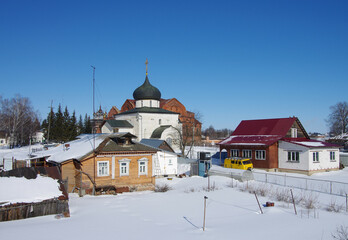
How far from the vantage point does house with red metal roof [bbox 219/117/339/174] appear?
3011cm

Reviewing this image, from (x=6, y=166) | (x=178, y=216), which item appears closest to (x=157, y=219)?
(x=178, y=216)

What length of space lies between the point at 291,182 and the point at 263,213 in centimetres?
1138

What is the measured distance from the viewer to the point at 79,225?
1168cm

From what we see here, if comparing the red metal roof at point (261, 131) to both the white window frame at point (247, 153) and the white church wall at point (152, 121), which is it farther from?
the white church wall at point (152, 121)

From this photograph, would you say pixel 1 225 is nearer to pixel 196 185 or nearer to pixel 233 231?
pixel 233 231

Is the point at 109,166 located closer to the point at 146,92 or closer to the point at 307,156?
the point at 307,156

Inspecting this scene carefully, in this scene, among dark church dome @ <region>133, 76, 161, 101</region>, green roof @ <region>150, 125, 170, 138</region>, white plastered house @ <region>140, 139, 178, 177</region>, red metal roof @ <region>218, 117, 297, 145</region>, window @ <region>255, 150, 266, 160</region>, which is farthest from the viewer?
dark church dome @ <region>133, 76, 161, 101</region>

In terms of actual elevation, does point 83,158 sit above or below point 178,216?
above

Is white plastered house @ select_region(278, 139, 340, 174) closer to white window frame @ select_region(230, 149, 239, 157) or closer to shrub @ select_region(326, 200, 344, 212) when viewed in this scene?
white window frame @ select_region(230, 149, 239, 157)

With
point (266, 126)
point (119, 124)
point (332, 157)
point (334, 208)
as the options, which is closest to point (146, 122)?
point (119, 124)

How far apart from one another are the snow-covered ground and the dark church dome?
3237cm

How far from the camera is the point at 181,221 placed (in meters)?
12.5

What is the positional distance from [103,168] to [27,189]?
7.94m

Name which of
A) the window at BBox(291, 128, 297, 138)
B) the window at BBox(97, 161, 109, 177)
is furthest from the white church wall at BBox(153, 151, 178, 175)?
the window at BBox(291, 128, 297, 138)
